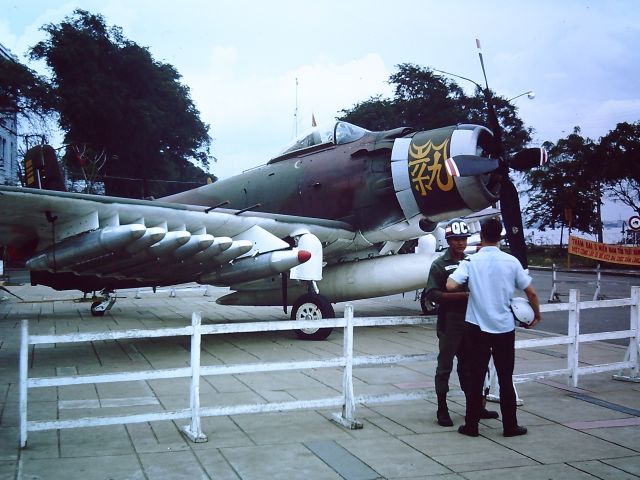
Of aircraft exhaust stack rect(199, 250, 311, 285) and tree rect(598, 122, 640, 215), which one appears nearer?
aircraft exhaust stack rect(199, 250, 311, 285)

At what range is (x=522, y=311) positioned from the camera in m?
5.65

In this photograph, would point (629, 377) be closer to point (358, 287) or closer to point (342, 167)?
point (358, 287)

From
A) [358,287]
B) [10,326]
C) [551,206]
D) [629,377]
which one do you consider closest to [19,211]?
[10,326]

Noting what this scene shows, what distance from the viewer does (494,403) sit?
703 cm

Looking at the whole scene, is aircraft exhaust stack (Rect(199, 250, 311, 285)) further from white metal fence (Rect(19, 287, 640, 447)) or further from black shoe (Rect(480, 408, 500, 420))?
black shoe (Rect(480, 408, 500, 420))

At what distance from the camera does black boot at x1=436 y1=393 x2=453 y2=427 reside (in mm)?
6055

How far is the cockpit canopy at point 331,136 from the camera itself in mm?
12672

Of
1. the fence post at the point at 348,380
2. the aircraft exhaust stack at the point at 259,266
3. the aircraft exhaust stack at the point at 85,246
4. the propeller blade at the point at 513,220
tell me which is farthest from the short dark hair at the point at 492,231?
the aircraft exhaust stack at the point at 85,246

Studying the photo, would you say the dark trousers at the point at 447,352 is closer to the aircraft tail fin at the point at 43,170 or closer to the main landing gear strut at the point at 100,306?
the aircraft tail fin at the point at 43,170

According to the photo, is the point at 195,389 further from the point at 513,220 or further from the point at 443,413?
the point at 513,220

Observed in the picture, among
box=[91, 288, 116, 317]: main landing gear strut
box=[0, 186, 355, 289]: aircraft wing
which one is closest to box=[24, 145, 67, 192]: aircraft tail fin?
box=[0, 186, 355, 289]: aircraft wing

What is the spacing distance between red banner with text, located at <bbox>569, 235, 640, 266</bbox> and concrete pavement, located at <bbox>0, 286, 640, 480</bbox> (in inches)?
486

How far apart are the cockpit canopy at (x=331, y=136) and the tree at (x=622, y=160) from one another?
35.9m

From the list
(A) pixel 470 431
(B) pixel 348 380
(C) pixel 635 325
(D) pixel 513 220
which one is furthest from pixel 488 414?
(D) pixel 513 220
